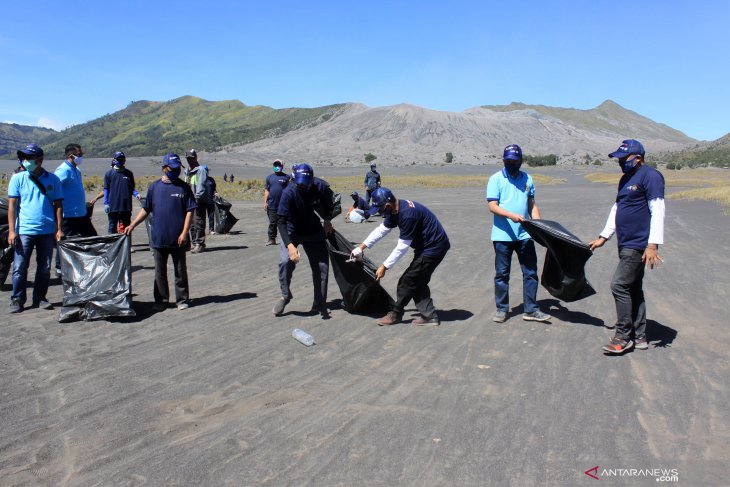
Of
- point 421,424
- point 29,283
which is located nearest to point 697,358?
point 421,424

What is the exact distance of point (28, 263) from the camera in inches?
296

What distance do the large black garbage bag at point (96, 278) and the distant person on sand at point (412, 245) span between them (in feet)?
9.31

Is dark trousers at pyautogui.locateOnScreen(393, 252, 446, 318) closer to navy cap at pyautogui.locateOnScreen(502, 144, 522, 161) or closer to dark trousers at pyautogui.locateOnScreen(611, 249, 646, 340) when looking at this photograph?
navy cap at pyautogui.locateOnScreen(502, 144, 522, 161)

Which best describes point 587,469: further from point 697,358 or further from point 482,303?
point 482,303

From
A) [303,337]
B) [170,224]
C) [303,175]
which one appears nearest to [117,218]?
[170,224]

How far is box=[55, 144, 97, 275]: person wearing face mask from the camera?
8391 mm

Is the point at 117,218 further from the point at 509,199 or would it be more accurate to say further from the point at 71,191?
the point at 509,199

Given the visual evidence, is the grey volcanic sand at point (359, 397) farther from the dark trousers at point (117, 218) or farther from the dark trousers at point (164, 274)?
the dark trousers at point (117, 218)

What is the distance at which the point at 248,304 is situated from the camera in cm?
805

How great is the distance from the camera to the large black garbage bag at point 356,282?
7129 millimetres

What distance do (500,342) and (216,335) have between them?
10.0 ft

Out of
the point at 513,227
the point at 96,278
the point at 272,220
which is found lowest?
the point at 96,278

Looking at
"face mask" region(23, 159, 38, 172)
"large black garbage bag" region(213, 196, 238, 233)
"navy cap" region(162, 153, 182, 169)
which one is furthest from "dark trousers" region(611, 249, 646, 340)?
"large black garbage bag" region(213, 196, 238, 233)

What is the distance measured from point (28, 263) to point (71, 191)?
139cm
